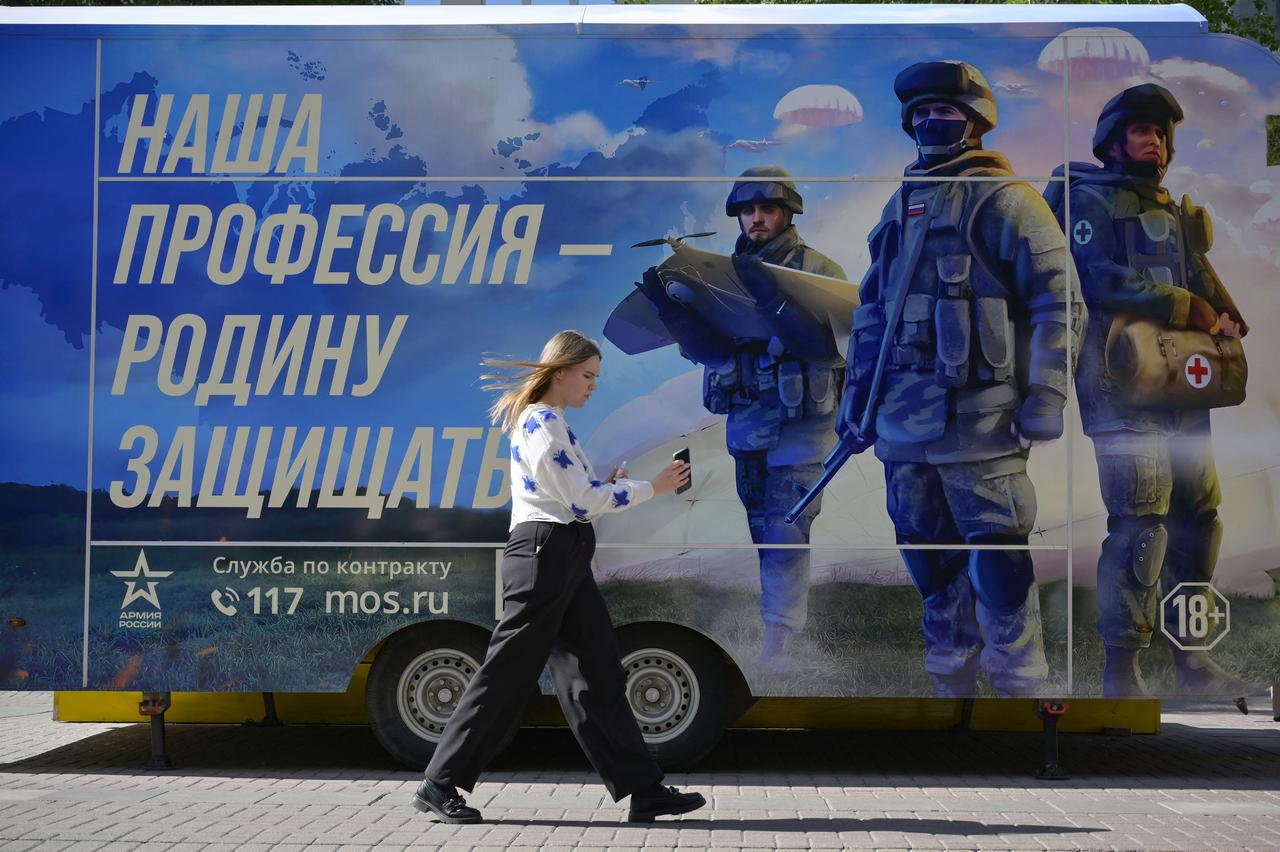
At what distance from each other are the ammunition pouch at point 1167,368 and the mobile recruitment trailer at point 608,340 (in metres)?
0.02

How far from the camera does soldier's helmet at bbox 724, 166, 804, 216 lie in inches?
271

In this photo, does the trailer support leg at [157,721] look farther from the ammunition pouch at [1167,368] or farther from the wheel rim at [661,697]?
the ammunition pouch at [1167,368]

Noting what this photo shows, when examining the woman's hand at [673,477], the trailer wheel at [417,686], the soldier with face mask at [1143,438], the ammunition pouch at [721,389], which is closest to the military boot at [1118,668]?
the soldier with face mask at [1143,438]

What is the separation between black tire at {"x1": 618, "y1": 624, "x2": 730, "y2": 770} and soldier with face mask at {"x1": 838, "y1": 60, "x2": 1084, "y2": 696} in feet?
3.50

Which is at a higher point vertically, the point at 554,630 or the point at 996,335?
the point at 996,335

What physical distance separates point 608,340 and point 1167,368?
106 inches

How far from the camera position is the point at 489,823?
19.2 ft

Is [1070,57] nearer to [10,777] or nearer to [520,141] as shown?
[520,141]

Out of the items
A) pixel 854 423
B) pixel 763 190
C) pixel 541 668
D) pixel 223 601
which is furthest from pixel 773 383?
pixel 223 601

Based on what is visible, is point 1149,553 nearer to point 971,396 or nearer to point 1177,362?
point 1177,362

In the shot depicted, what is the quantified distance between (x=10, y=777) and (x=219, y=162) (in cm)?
323

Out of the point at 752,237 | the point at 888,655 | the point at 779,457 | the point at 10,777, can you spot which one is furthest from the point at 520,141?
the point at 10,777

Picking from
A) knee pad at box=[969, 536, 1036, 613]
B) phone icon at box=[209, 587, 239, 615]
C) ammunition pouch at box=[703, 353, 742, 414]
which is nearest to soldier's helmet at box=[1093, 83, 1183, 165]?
knee pad at box=[969, 536, 1036, 613]

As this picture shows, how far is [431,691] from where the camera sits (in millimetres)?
7086
